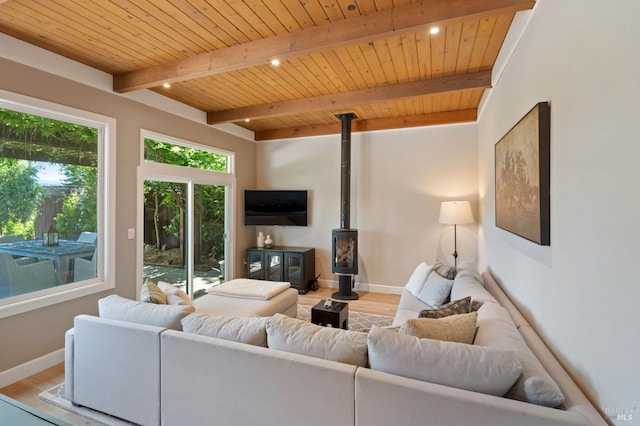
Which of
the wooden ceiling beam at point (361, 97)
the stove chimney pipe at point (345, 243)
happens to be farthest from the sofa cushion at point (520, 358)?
the stove chimney pipe at point (345, 243)

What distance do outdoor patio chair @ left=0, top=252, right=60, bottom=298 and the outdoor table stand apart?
5 cm

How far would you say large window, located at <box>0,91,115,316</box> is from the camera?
2.58 meters

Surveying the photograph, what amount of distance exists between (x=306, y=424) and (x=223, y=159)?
14.8 ft

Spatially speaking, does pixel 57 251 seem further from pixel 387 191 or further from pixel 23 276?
pixel 387 191

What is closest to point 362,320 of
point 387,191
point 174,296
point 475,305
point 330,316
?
point 330,316

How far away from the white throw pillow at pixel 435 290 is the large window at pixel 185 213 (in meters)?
3.22

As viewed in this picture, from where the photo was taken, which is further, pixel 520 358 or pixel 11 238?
pixel 11 238

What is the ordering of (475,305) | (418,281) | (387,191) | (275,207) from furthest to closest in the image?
(275,207), (387,191), (418,281), (475,305)

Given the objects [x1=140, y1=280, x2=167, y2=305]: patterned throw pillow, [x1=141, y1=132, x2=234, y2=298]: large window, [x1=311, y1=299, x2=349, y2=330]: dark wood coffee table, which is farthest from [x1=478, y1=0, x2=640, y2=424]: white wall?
[x1=141, y1=132, x2=234, y2=298]: large window

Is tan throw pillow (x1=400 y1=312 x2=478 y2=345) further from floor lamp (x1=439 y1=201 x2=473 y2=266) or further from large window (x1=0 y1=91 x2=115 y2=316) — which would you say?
large window (x1=0 y1=91 x2=115 y2=316)

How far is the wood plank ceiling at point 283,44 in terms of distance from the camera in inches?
87.0

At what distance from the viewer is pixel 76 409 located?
Answer: 2.14 m

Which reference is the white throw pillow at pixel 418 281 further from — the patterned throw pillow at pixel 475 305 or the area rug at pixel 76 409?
the area rug at pixel 76 409

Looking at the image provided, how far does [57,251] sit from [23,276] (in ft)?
1.08
